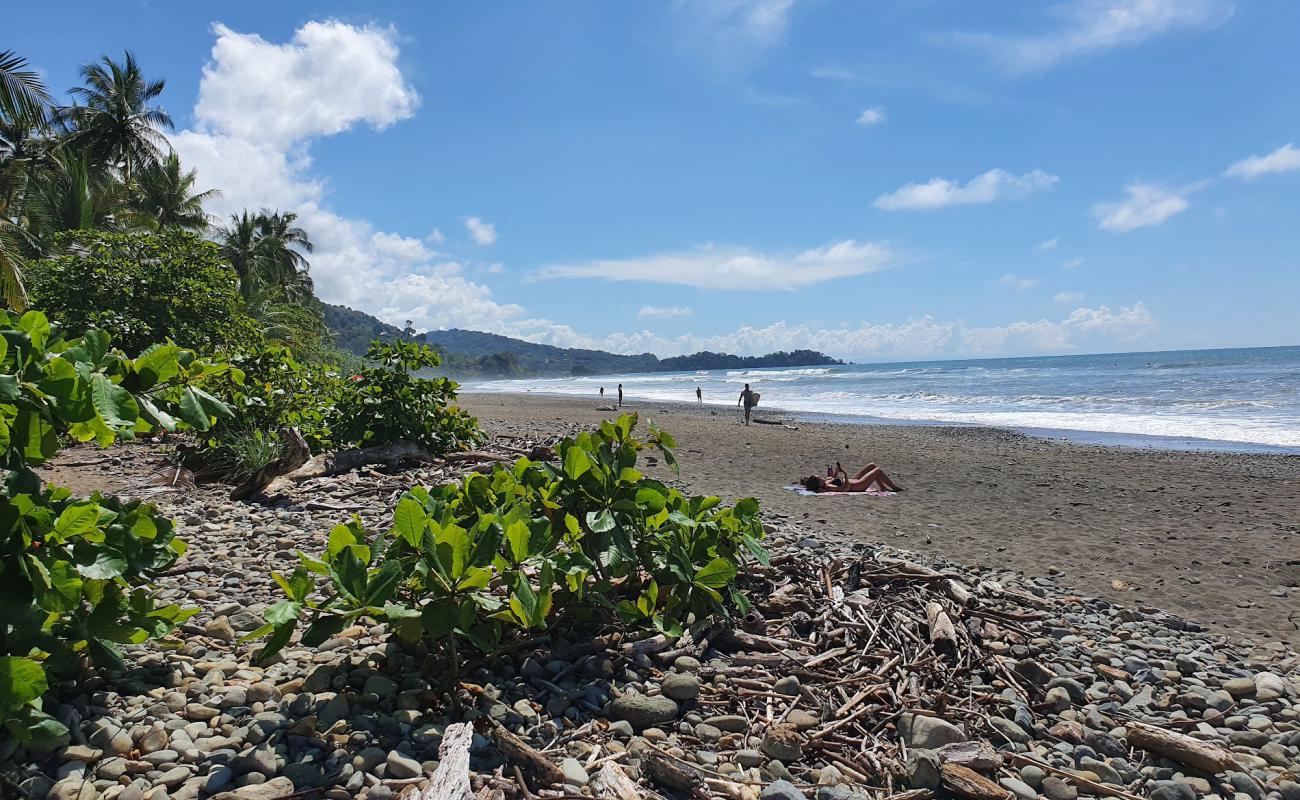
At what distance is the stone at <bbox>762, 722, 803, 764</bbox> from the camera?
2.51m

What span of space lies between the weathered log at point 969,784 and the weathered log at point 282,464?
19.4ft

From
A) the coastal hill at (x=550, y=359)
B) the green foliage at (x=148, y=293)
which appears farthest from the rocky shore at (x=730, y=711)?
the coastal hill at (x=550, y=359)

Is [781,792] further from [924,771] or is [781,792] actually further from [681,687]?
[681,687]

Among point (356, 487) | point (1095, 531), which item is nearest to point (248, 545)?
point (356, 487)

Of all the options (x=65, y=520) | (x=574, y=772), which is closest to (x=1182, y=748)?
(x=574, y=772)

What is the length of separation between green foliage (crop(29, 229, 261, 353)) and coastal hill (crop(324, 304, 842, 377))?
107770 mm

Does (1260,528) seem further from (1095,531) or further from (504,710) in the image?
(504,710)

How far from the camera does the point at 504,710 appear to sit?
2.59m

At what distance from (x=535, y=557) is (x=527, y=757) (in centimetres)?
71

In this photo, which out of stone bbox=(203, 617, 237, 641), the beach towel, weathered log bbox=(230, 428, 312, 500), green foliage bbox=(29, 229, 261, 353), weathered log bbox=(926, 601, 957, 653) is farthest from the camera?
green foliage bbox=(29, 229, 261, 353)

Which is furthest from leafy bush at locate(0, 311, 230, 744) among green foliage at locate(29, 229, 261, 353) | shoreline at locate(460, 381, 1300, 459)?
shoreline at locate(460, 381, 1300, 459)

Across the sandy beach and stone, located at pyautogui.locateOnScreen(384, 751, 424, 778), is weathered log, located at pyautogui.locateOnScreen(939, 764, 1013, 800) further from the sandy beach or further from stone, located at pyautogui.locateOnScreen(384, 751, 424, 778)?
the sandy beach

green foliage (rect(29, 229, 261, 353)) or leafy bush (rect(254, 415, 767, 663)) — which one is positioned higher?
green foliage (rect(29, 229, 261, 353))

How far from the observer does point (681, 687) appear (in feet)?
9.29
